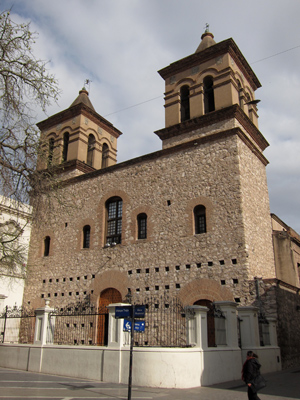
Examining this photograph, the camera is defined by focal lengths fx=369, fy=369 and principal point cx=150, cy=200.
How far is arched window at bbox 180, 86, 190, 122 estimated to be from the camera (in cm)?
1862

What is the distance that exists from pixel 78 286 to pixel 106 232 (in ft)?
9.53

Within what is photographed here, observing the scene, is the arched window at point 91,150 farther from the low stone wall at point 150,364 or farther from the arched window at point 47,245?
the low stone wall at point 150,364

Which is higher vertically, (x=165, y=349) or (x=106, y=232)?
(x=106, y=232)

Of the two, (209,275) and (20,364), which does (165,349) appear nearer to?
(209,275)

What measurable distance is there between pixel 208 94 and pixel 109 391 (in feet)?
46.6

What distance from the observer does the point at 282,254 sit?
16656mm

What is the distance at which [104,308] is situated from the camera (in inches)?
650

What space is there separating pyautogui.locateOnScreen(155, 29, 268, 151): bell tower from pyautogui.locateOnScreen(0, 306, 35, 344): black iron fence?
10.7 meters

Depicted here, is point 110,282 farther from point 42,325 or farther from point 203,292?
point 203,292

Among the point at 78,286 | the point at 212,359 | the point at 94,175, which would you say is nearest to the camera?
the point at 212,359

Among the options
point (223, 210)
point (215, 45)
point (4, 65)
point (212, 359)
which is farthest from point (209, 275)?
point (215, 45)

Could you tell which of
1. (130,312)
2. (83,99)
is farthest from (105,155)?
(130,312)

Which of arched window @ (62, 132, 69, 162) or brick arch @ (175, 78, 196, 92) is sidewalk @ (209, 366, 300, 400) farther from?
arched window @ (62, 132, 69, 162)

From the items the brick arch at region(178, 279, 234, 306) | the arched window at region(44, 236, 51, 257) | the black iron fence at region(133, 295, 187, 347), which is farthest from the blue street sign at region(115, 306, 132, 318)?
the arched window at region(44, 236, 51, 257)
